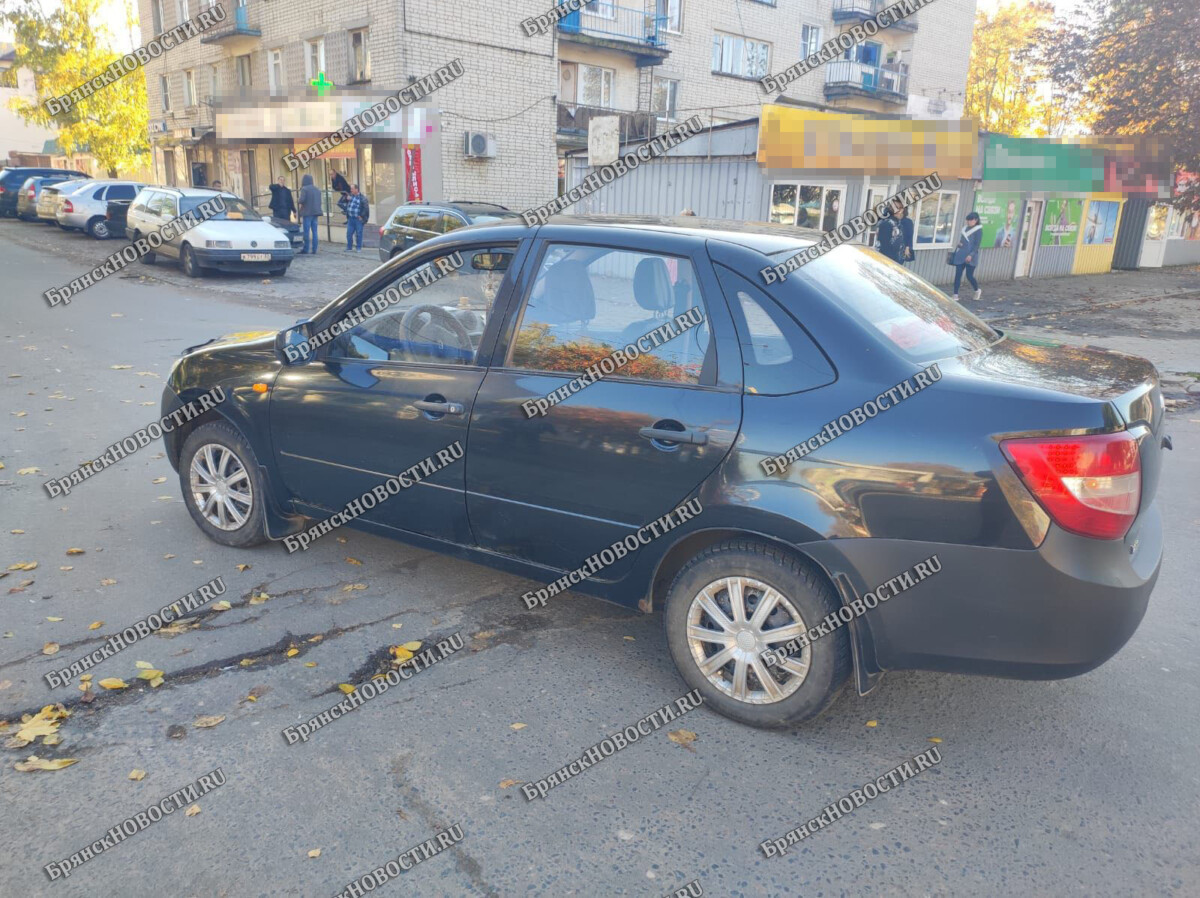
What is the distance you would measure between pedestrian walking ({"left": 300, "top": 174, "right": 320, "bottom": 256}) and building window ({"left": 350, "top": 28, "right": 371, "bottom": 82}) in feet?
14.4

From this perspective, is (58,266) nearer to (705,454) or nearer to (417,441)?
(417,441)

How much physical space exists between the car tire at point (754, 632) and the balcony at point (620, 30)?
26.6m

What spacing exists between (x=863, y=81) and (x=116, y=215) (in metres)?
27.2

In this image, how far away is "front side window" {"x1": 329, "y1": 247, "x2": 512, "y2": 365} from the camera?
3.71 meters

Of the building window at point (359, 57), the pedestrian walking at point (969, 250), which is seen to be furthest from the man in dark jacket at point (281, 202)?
the pedestrian walking at point (969, 250)

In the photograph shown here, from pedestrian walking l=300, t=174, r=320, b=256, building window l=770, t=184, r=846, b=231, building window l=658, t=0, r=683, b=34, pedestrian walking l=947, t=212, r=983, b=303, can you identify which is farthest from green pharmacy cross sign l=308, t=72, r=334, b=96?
pedestrian walking l=947, t=212, r=983, b=303

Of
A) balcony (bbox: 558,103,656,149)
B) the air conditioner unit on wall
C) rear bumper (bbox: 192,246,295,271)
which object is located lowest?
rear bumper (bbox: 192,246,295,271)

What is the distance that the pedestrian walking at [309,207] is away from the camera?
2142 cm

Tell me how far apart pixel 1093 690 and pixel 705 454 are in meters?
1.87

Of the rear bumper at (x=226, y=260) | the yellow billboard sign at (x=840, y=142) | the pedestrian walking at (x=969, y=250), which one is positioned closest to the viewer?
the rear bumper at (x=226, y=260)

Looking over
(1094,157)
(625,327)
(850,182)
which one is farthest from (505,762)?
(1094,157)

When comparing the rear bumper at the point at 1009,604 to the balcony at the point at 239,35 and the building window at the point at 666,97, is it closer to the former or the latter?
the building window at the point at 666,97

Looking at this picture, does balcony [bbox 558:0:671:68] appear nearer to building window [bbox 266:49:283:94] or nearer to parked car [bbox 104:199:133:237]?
building window [bbox 266:49:283:94]

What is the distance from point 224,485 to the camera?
181 inches
